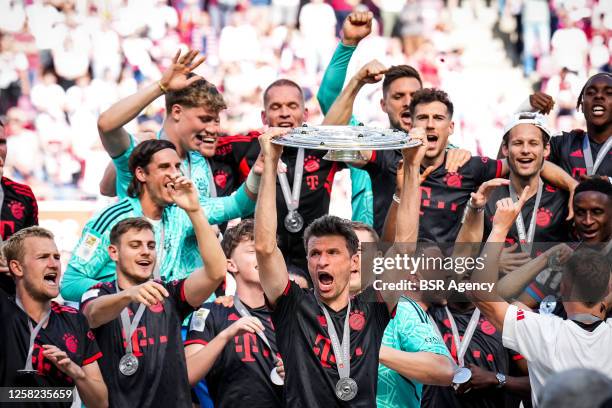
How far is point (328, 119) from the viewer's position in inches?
282

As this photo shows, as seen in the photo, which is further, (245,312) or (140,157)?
(140,157)

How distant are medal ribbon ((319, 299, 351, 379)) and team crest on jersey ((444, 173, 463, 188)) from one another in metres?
1.81

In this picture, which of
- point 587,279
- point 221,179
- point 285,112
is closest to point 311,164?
point 285,112

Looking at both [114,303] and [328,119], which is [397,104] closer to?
[328,119]

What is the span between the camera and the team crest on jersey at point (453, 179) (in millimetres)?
7098

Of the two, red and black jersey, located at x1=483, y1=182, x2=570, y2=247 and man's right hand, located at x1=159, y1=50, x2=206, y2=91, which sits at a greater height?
man's right hand, located at x1=159, y1=50, x2=206, y2=91

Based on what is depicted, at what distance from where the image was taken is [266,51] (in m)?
12.1

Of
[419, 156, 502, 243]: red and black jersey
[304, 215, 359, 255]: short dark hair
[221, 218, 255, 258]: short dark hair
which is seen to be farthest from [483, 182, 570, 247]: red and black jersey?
[304, 215, 359, 255]: short dark hair

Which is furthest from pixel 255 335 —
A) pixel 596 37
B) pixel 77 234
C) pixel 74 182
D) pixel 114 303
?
pixel 596 37

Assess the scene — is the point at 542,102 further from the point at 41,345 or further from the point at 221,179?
the point at 41,345

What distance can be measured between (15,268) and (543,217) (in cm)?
289

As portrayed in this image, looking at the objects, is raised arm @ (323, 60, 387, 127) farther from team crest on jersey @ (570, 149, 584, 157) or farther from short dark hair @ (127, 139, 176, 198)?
team crest on jersey @ (570, 149, 584, 157)

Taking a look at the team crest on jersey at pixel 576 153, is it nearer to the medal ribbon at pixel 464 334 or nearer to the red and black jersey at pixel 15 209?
the medal ribbon at pixel 464 334

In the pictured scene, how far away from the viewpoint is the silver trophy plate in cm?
504
